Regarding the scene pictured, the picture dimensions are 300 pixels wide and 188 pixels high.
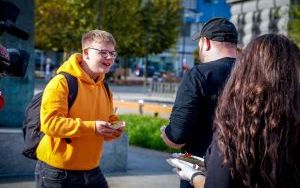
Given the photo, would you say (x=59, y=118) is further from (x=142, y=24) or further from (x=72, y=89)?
(x=142, y=24)

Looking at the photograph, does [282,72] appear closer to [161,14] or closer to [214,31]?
[214,31]

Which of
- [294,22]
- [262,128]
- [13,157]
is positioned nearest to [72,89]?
[262,128]

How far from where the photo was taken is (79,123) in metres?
4.04

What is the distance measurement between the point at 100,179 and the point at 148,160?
19.7 ft

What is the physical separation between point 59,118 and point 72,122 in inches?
3.5

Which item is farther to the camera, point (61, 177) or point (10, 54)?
point (61, 177)

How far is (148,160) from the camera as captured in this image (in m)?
10.4

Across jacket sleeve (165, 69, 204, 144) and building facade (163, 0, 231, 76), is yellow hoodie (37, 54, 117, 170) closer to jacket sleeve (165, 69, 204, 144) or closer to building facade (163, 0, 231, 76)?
jacket sleeve (165, 69, 204, 144)

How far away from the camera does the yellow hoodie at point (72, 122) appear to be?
405 cm

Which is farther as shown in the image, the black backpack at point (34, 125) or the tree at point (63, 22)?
the tree at point (63, 22)

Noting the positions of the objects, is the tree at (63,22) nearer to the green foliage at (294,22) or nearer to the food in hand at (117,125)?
the green foliage at (294,22)

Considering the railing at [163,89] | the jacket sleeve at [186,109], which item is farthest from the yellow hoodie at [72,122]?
the railing at [163,89]

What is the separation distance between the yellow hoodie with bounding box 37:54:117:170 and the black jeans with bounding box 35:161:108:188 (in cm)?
4

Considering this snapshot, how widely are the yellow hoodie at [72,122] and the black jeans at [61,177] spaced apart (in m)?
0.04
